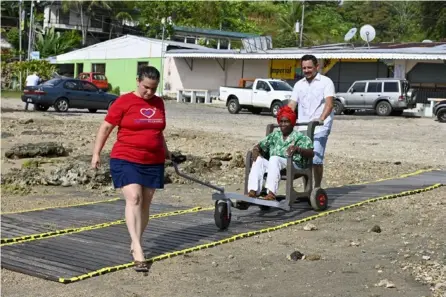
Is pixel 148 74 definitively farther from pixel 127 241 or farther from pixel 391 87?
pixel 391 87

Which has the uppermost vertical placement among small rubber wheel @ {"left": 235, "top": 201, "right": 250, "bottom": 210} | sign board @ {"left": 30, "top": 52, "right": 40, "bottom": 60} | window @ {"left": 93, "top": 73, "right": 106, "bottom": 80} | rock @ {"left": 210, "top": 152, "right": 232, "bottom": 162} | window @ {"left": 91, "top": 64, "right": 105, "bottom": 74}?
sign board @ {"left": 30, "top": 52, "right": 40, "bottom": 60}

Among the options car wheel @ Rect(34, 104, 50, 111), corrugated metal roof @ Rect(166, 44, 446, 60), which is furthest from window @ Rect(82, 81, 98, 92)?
corrugated metal roof @ Rect(166, 44, 446, 60)

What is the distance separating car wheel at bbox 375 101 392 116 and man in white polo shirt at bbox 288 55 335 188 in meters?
24.4

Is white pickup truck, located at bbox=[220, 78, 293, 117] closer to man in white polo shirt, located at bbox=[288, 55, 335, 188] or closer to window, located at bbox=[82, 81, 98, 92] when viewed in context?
window, located at bbox=[82, 81, 98, 92]

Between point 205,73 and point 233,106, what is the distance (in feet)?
42.4

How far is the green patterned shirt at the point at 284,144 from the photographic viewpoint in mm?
8148

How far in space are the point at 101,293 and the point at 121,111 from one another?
154 centimetres

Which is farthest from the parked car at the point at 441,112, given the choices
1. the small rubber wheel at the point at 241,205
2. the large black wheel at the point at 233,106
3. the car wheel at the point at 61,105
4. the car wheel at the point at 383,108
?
the small rubber wheel at the point at 241,205

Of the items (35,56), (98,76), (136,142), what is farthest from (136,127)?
(35,56)

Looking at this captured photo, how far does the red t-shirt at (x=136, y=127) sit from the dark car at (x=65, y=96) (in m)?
24.5

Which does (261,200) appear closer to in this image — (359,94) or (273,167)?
(273,167)

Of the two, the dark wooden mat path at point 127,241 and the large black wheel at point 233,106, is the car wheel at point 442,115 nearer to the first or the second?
the large black wheel at point 233,106

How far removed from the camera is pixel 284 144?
819cm

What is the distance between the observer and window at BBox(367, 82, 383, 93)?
32.9 metres
